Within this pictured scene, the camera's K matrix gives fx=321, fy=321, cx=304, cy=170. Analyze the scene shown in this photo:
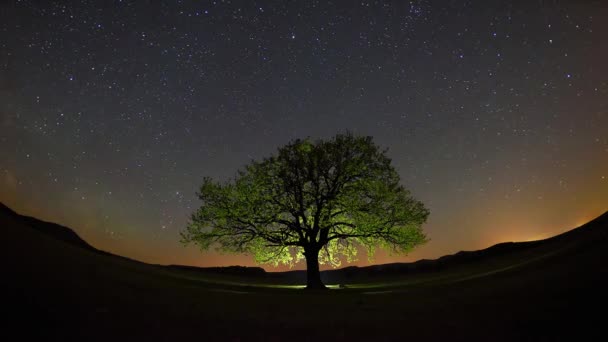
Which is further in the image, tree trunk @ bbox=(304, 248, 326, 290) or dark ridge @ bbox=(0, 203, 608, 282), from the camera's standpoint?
dark ridge @ bbox=(0, 203, 608, 282)

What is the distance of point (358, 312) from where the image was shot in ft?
39.2

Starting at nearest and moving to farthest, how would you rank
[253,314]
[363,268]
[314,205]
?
[253,314] < [314,205] < [363,268]

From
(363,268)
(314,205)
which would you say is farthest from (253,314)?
(363,268)

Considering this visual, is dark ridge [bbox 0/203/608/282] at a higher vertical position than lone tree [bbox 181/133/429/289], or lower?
lower

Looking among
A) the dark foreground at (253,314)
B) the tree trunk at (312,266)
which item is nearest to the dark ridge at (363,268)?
the tree trunk at (312,266)

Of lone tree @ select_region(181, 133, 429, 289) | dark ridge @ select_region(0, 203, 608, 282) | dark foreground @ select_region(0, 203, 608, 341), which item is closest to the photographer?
dark foreground @ select_region(0, 203, 608, 341)

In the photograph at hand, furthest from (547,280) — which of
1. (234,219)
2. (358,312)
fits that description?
(234,219)

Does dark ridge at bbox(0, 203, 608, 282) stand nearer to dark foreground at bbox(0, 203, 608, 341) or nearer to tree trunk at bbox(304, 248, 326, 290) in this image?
tree trunk at bbox(304, 248, 326, 290)

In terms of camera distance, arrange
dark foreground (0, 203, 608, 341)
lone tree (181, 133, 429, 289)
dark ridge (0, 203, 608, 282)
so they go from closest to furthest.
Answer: dark foreground (0, 203, 608, 341)
lone tree (181, 133, 429, 289)
dark ridge (0, 203, 608, 282)

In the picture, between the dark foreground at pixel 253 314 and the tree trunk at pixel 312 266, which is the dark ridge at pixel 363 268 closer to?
the tree trunk at pixel 312 266

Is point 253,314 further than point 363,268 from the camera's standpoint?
No

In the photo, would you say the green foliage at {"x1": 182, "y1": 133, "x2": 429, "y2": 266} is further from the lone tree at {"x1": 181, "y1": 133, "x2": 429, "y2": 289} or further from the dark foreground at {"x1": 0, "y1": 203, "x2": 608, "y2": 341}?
the dark foreground at {"x1": 0, "y1": 203, "x2": 608, "y2": 341}

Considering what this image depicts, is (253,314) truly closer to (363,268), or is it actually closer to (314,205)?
(314,205)

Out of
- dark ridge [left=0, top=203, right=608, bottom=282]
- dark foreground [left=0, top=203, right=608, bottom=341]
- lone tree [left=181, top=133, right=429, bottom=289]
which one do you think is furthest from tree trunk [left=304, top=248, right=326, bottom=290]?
dark ridge [left=0, top=203, right=608, bottom=282]
